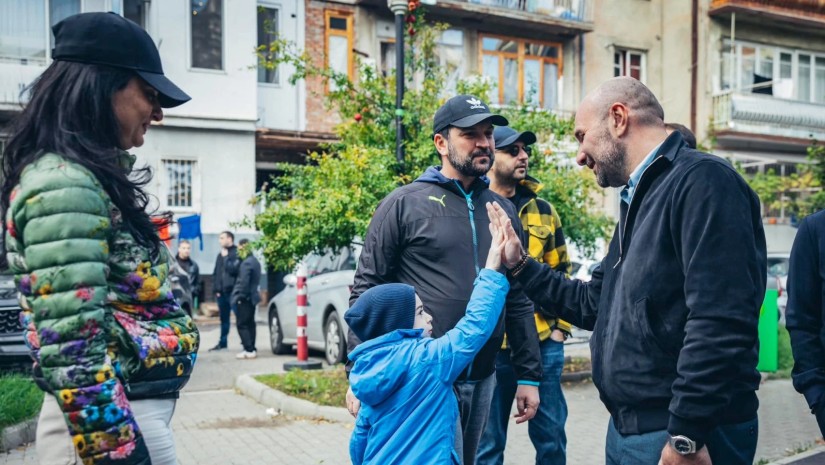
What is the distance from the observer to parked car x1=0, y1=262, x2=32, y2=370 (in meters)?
9.08

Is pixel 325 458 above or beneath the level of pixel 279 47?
beneath

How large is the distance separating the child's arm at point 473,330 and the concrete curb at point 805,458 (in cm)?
366

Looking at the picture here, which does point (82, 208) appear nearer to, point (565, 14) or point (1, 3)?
point (1, 3)

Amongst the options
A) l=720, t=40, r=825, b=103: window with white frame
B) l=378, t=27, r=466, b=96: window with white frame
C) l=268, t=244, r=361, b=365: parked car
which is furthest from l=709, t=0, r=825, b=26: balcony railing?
l=268, t=244, r=361, b=365: parked car

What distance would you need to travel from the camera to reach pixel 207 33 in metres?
20.8

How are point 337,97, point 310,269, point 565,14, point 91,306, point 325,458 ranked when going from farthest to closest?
point 565,14, point 310,269, point 337,97, point 325,458, point 91,306

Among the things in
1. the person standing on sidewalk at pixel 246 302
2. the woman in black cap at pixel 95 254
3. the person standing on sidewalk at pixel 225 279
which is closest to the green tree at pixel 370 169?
the person standing on sidewalk at pixel 246 302

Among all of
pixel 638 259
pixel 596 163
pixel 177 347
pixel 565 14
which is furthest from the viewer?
pixel 565 14

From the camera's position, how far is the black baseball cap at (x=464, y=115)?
396 cm

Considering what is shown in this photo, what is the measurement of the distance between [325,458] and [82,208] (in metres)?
4.79

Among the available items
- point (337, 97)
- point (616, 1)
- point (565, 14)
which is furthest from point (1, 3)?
point (616, 1)

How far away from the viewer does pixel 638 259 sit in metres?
2.63

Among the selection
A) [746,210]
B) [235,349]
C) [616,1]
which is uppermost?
[616,1]

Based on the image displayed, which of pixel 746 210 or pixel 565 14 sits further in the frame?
pixel 565 14
